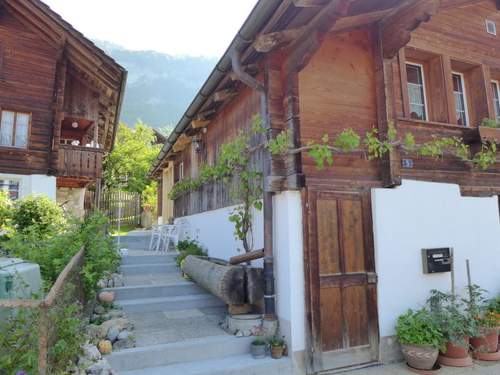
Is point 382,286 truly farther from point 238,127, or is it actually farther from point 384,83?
point 238,127

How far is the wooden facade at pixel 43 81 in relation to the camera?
11102 mm

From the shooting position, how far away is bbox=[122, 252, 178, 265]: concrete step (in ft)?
24.4

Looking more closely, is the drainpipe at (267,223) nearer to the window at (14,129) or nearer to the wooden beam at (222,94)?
the wooden beam at (222,94)

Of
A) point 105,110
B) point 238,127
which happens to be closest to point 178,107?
point 105,110

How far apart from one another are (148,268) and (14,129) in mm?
7660

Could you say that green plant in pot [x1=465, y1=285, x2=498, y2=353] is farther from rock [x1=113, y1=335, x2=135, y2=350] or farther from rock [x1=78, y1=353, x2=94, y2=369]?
rock [x1=78, y1=353, x2=94, y2=369]

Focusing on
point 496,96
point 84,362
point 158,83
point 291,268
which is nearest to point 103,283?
point 84,362

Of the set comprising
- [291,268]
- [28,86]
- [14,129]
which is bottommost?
[291,268]

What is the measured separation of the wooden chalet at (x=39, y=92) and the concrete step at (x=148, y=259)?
17.8ft

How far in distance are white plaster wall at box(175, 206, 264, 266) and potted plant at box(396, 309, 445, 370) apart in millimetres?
2183

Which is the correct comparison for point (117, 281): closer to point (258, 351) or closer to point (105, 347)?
point (105, 347)

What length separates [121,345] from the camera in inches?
159

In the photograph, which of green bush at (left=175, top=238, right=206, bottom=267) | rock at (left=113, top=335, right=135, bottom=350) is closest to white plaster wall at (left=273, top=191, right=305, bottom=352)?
rock at (left=113, top=335, right=135, bottom=350)

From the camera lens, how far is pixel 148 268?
23.9ft
